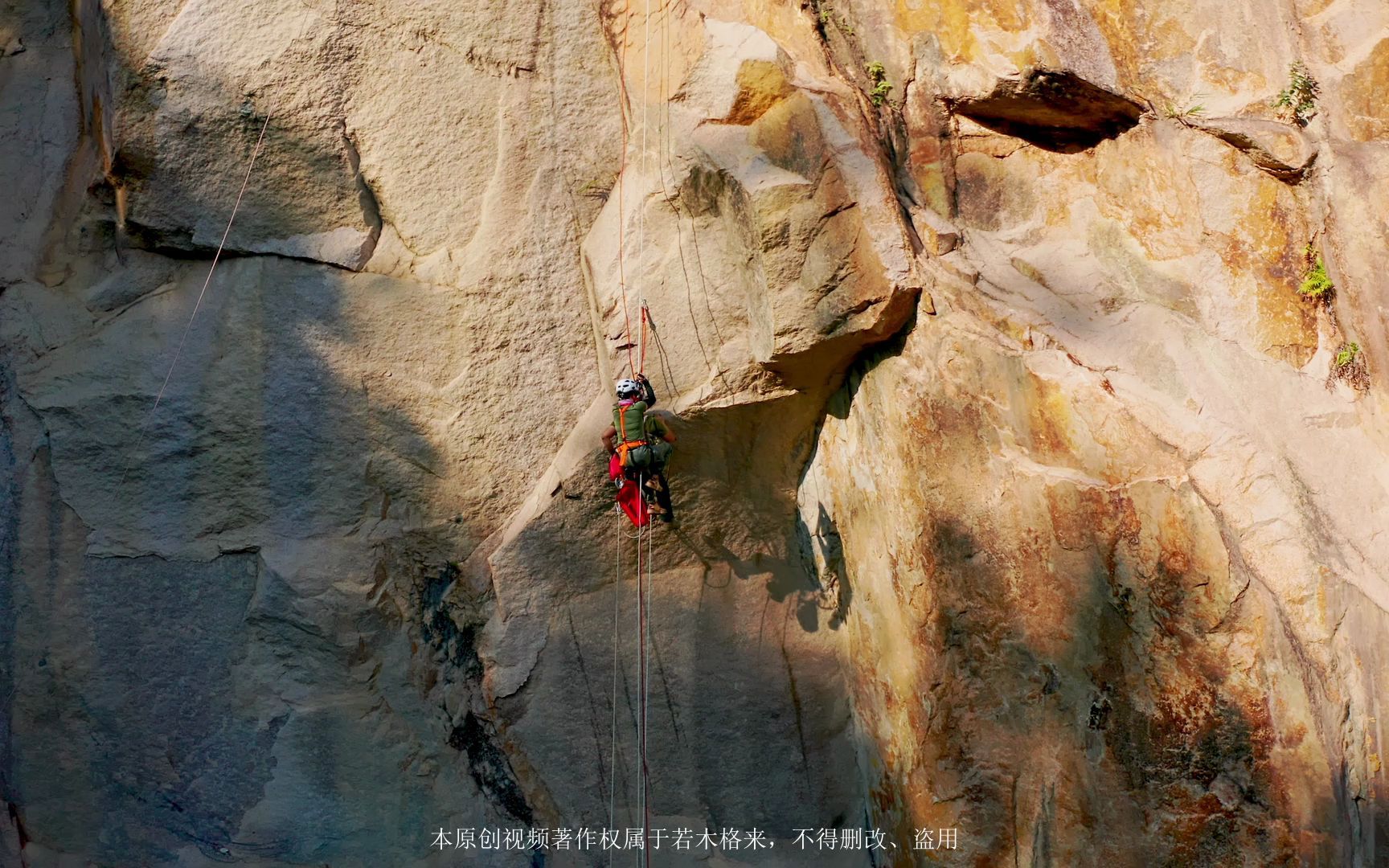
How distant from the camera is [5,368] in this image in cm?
552

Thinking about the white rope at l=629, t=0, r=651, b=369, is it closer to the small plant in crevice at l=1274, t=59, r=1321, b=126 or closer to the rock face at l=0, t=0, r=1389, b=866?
the rock face at l=0, t=0, r=1389, b=866

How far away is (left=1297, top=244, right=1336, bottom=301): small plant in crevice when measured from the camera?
470 cm

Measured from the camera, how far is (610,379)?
5773 millimetres

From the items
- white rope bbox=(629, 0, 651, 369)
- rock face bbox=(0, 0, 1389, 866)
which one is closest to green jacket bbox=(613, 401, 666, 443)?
rock face bbox=(0, 0, 1389, 866)

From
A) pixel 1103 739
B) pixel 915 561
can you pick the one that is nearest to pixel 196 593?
pixel 915 561

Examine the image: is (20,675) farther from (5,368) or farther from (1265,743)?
(1265,743)

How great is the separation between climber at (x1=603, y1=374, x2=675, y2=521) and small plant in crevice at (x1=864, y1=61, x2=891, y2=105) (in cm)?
177

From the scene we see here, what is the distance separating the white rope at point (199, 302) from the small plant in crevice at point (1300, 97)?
4729mm

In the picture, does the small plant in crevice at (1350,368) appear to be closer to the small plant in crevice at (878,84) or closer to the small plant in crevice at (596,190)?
the small plant in crevice at (878,84)

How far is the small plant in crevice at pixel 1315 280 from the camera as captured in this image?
4695 mm

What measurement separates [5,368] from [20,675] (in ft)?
5.04

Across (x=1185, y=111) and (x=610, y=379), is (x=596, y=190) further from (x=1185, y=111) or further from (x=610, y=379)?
(x=1185, y=111)

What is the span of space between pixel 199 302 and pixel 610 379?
2.10 metres

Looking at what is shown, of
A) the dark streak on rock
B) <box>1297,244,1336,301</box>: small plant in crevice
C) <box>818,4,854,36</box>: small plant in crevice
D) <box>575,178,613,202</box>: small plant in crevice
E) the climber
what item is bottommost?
the dark streak on rock
